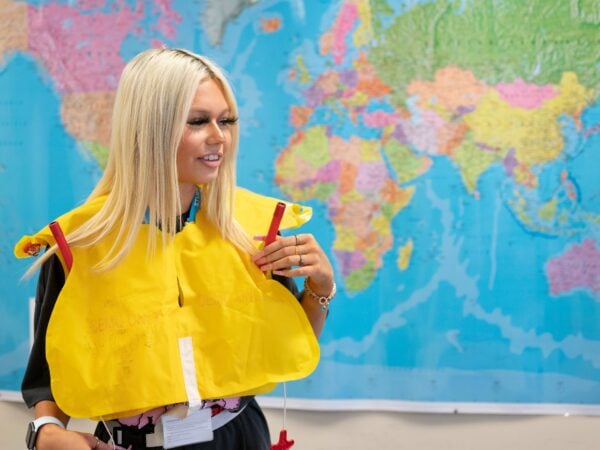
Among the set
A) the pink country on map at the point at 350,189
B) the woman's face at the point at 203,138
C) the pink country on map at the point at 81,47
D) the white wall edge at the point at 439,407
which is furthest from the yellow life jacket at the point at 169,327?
the pink country on map at the point at 81,47

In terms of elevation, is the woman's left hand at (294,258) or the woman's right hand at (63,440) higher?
the woman's left hand at (294,258)

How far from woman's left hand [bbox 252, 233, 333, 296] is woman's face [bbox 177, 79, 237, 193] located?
0.55 ft

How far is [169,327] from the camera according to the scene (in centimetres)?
117

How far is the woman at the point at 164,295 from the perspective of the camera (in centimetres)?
113

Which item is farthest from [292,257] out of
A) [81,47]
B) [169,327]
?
[81,47]

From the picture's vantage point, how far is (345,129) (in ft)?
6.81

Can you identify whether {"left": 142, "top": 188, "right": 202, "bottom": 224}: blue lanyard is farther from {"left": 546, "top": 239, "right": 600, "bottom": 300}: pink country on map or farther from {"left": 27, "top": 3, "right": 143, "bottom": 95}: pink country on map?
{"left": 546, "top": 239, "right": 600, "bottom": 300}: pink country on map

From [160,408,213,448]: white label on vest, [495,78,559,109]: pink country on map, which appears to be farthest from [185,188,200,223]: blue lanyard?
[495,78,559,109]: pink country on map

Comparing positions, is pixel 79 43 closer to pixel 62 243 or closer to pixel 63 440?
pixel 62 243

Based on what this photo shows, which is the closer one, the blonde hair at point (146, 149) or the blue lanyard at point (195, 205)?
the blonde hair at point (146, 149)

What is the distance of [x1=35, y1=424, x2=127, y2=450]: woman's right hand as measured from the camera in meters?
1.10

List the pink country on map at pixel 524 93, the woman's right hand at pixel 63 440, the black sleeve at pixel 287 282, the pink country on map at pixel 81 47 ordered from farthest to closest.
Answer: the pink country on map at pixel 81 47, the pink country on map at pixel 524 93, the black sleeve at pixel 287 282, the woman's right hand at pixel 63 440

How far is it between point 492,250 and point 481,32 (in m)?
0.64

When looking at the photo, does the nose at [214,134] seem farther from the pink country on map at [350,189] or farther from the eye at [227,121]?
the pink country on map at [350,189]
